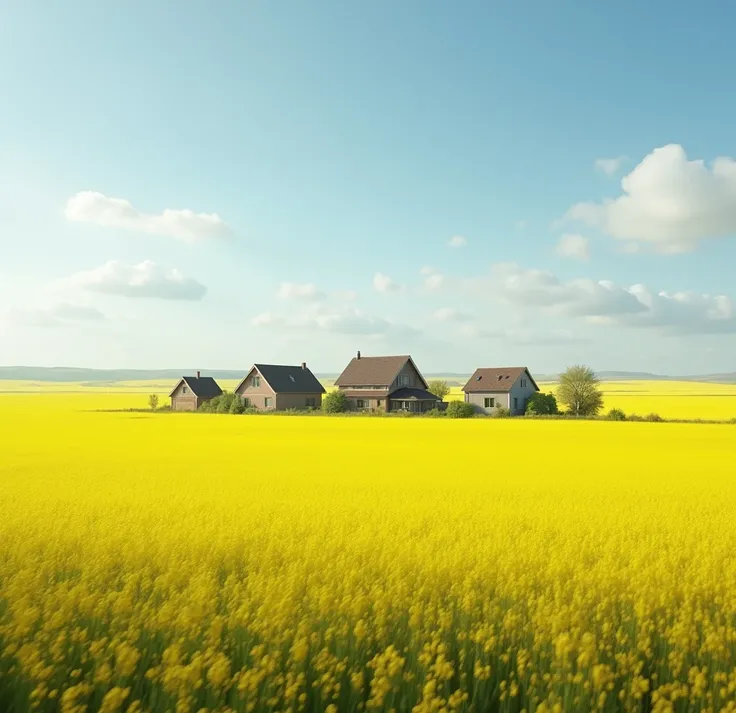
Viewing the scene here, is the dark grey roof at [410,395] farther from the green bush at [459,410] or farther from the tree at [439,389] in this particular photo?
the tree at [439,389]

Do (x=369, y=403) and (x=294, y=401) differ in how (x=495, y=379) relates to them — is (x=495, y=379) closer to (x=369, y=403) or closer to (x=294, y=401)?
(x=369, y=403)

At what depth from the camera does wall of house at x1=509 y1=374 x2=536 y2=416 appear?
262 feet

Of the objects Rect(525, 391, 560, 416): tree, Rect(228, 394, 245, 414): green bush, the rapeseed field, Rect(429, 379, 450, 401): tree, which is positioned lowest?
the rapeseed field

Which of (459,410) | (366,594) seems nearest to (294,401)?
(459,410)

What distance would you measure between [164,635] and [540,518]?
9353mm

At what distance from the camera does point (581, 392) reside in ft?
250

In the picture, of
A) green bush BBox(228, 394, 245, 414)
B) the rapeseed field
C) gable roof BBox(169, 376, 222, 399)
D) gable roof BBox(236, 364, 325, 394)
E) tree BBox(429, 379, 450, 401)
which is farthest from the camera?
tree BBox(429, 379, 450, 401)

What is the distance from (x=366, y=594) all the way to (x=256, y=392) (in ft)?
265

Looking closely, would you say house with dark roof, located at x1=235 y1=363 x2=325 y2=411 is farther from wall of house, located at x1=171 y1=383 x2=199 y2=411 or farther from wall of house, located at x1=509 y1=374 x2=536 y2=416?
wall of house, located at x1=509 y1=374 x2=536 y2=416

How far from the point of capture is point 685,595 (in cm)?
758

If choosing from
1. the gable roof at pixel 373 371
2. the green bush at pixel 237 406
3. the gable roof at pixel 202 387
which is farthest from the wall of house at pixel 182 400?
the gable roof at pixel 373 371

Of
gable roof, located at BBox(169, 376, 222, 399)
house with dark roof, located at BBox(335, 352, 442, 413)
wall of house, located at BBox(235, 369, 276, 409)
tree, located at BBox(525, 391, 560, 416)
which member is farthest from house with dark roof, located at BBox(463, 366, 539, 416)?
gable roof, located at BBox(169, 376, 222, 399)

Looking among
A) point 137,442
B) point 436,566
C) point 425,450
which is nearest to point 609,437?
point 425,450

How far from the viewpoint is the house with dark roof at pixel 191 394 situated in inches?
3696
